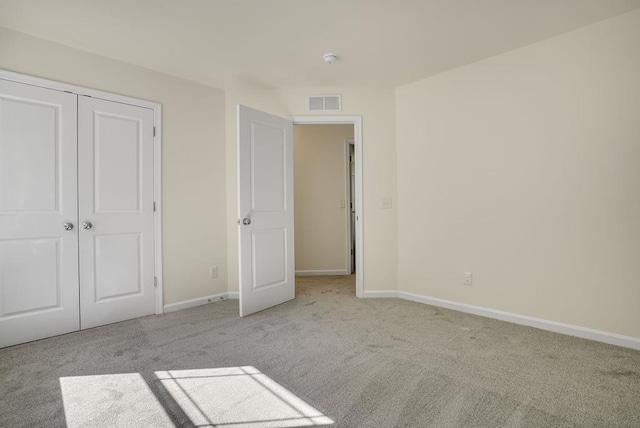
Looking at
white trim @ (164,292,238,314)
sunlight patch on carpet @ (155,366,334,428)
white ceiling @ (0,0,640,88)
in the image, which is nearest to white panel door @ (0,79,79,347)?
white ceiling @ (0,0,640,88)

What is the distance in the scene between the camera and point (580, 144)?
257cm

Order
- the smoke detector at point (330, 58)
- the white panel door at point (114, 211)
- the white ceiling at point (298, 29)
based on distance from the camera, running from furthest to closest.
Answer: the smoke detector at point (330, 58)
the white panel door at point (114, 211)
the white ceiling at point (298, 29)

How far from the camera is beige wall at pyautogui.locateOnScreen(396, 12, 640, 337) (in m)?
2.40

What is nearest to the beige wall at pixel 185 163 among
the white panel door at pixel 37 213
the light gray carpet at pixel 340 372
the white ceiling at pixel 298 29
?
the white ceiling at pixel 298 29

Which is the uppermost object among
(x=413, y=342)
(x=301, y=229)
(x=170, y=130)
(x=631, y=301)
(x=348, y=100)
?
(x=348, y=100)

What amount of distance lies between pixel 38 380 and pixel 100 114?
2.14 metres

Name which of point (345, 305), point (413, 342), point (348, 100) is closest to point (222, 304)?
point (345, 305)

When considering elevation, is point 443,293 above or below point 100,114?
below

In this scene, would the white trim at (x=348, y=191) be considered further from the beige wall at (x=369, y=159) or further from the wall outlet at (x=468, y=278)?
the wall outlet at (x=468, y=278)

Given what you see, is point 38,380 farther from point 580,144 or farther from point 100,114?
point 580,144

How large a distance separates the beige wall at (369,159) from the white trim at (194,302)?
0.48 ft

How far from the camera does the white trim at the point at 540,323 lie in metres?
2.40

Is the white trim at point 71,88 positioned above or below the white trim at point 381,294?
above

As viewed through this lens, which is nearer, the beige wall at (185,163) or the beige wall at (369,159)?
the beige wall at (185,163)
